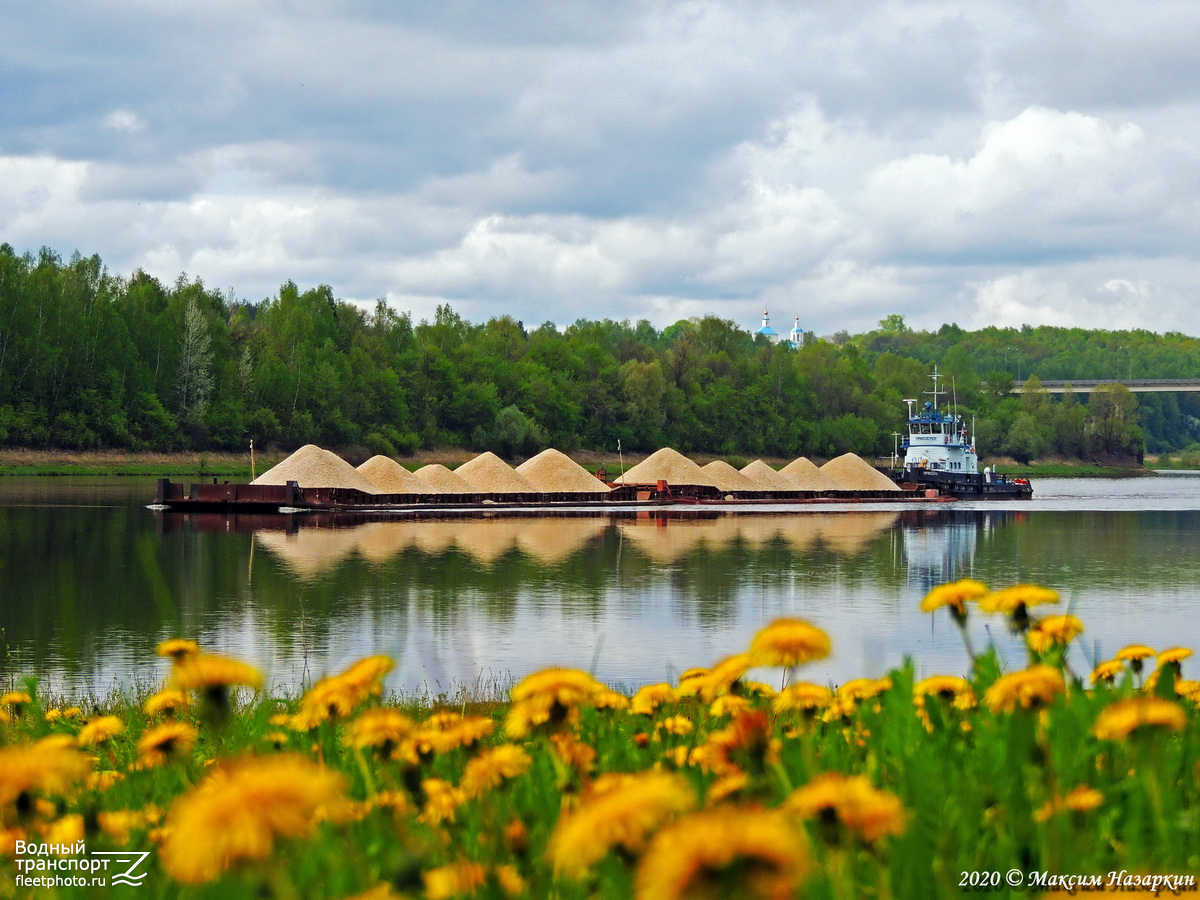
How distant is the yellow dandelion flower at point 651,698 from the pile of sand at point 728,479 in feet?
241

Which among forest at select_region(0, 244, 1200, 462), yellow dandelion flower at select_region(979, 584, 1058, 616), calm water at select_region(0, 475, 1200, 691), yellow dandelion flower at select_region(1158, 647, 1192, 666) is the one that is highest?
forest at select_region(0, 244, 1200, 462)

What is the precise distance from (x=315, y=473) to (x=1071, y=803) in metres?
61.6

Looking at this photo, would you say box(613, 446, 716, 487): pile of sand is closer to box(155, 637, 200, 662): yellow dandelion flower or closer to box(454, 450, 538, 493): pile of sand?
box(454, 450, 538, 493): pile of sand

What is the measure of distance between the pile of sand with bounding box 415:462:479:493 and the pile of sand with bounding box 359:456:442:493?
357mm

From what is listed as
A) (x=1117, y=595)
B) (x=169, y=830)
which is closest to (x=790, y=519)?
(x=1117, y=595)

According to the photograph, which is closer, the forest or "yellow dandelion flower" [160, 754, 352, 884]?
"yellow dandelion flower" [160, 754, 352, 884]

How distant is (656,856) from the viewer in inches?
65.7

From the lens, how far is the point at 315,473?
6297 centimetres

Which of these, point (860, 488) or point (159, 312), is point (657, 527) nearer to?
point (860, 488)

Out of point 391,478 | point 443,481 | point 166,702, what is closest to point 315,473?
point 391,478

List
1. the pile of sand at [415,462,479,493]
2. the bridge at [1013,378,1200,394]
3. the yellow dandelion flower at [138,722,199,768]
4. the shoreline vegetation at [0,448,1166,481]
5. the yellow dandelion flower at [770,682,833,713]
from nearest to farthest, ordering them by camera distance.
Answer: the yellow dandelion flower at [138,722,199,768] < the yellow dandelion flower at [770,682,833,713] < the pile of sand at [415,462,479,493] < the shoreline vegetation at [0,448,1166,481] < the bridge at [1013,378,1200,394]

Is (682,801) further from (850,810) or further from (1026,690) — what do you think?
(1026,690)

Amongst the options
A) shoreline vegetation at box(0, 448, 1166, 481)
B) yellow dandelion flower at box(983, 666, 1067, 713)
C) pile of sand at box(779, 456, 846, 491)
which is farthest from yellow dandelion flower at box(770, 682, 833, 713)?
shoreline vegetation at box(0, 448, 1166, 481)

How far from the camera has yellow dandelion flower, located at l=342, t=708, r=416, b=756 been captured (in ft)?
10.5
